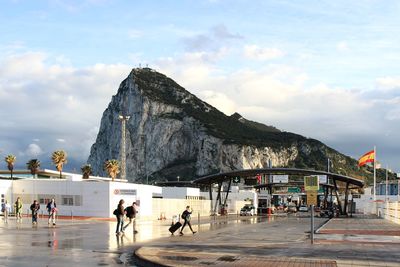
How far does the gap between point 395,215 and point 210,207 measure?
113 feet

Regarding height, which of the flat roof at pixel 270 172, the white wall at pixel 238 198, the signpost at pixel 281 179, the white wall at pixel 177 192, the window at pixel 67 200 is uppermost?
the flat roof at pixel 270 172

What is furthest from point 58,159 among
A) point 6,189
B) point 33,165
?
point 6,189

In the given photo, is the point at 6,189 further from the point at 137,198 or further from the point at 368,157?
the point at 368,157

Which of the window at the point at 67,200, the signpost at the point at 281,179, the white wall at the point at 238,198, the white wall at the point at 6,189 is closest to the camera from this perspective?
the window at the point at 67,200

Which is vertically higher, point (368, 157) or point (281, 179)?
point (368, 157)

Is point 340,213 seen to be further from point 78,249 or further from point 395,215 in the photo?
point 78,249

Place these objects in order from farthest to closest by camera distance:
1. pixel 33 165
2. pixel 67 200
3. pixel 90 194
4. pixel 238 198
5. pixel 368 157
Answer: pixel 238 198 < pixel 33 165 < pixel 368 157 < pixel 67 200 < pixel 90 194

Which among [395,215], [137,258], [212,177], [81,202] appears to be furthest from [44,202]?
[137,258]

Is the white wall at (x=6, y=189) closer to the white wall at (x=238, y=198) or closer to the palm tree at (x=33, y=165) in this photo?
the palm tree at (x=33, y=165)

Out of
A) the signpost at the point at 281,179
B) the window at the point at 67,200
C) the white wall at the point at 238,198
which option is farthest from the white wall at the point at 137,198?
the signpost at the point at 281,179

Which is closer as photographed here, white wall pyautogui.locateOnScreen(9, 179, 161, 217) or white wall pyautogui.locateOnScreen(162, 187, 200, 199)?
white wall pyautogui.locateOnScreen(9, 179, 161, 217)

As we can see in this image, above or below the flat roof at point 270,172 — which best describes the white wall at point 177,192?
below

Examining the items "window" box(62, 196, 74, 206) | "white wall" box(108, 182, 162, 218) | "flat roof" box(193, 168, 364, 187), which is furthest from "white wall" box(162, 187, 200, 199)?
"window" box(62, 196, 74, 206)

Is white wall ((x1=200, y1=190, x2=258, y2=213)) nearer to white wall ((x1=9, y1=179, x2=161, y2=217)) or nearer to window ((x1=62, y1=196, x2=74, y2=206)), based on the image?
white wall ((x1=9, y1=179, x2=161, y2=217))
